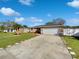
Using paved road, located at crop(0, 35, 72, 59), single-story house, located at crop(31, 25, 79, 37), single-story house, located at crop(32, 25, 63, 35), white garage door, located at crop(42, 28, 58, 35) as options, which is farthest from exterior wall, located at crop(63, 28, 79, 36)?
paved road, located at crop(0, 35, 72, 59)

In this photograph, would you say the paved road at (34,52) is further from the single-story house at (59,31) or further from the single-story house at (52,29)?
the single-story house at (52,29)

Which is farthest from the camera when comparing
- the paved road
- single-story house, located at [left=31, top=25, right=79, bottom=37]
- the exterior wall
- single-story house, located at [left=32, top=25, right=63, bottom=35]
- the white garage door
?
the white garage door

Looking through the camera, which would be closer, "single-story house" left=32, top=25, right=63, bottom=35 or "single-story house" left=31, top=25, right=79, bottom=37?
"single-story house" left=31, top=25, right=79, bottom=37

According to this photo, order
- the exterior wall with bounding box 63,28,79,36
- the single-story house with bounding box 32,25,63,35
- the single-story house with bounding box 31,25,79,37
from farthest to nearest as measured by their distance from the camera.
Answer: the single-story house with bounding box 32,25,63,35
the single-story house with bounding box 31,25,79,37
the exterior wall with bounding box 63,28,79,36

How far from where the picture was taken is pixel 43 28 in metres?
50.3

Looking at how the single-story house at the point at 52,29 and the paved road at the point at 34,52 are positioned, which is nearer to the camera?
the paved road at the point at 34,52

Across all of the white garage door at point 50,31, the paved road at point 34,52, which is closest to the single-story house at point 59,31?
the white garage door at point 50,31

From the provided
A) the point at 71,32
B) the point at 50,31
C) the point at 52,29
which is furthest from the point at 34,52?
the point at 50,31

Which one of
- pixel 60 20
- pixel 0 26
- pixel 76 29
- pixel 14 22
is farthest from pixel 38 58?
pixel 60 20

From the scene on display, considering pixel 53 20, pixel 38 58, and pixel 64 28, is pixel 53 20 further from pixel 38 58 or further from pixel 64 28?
pixel 38 58

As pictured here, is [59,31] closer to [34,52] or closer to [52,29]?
[52,29]

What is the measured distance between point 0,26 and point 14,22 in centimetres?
884

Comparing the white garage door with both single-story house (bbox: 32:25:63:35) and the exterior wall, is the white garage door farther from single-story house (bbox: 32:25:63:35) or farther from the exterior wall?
the exterior wall

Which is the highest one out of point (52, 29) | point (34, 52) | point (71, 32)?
point (52, 29)
